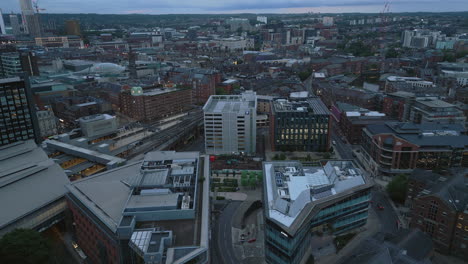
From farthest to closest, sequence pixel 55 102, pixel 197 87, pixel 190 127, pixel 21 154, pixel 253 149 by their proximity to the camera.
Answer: pixel 197 87
pixel 55 102
pixel 190 127
pixel 253 149
pixel 21 154

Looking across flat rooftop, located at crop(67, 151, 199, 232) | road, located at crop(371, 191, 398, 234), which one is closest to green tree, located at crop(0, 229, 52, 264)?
flat rooftop, located at crop(67, 151, 199, 232)

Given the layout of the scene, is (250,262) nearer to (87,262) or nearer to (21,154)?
(87,262)

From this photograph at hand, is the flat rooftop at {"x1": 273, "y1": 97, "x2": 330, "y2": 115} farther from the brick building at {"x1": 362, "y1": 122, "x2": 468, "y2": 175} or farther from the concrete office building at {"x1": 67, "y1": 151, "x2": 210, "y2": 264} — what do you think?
the concrete office building at {"x1": 67, "y1": 151, "x2": 210, "y2": 264}


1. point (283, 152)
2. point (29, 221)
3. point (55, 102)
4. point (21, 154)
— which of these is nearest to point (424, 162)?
point (283, 152)

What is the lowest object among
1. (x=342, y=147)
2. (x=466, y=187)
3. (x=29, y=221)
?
(x=342, y=147)

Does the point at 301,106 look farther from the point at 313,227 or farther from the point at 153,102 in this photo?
the point at 153,102

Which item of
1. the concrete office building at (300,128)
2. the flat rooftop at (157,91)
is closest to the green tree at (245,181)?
the concrete office building at (300,128)

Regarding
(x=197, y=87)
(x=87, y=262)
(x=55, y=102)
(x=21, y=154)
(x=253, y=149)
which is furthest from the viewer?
(x=197, y=87)
